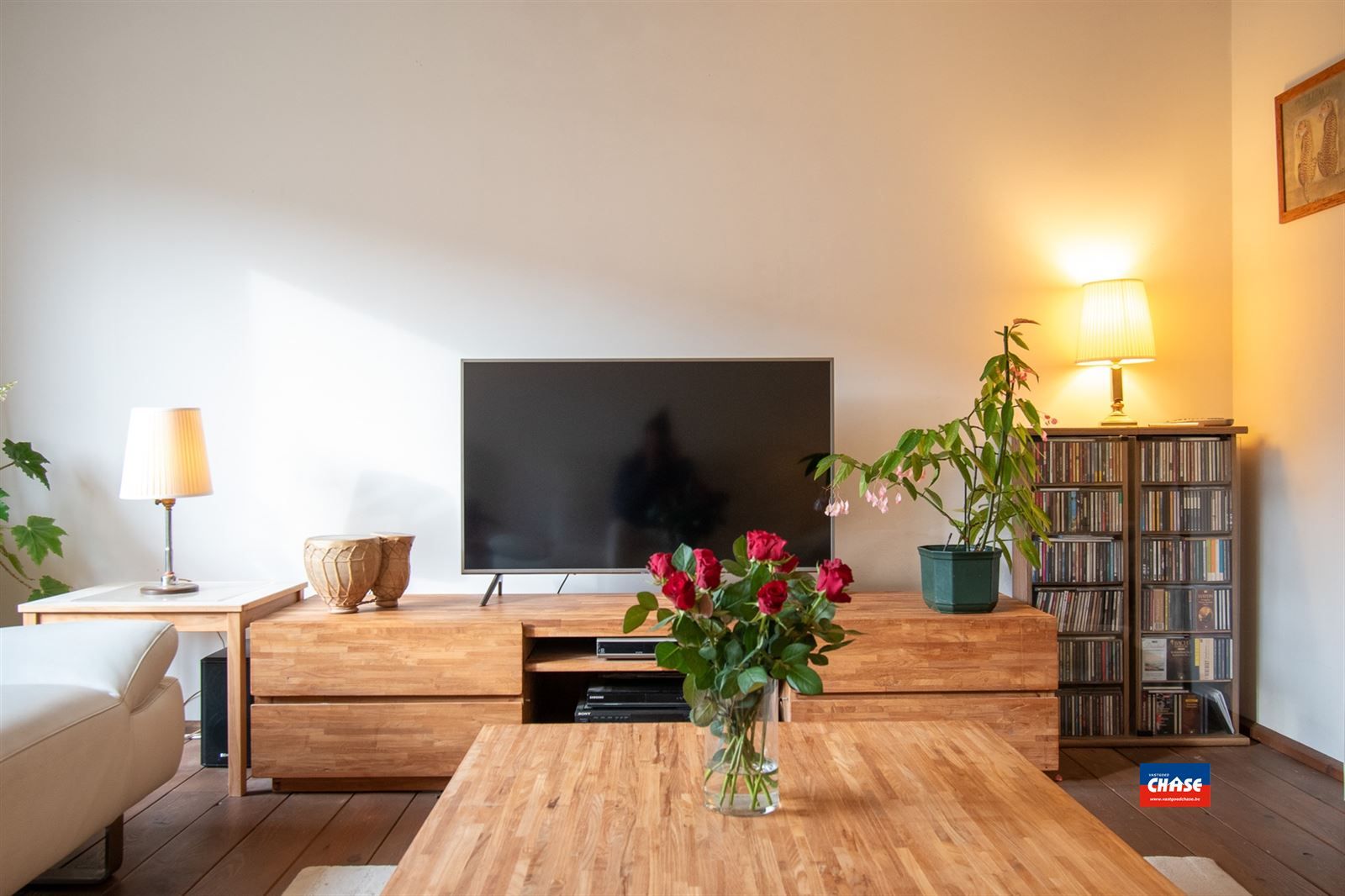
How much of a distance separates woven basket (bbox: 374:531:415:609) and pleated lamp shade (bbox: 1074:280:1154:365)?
2.30 metres

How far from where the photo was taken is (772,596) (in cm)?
128

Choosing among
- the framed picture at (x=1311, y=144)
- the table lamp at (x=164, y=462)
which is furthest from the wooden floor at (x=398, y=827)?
the framed picture at (x=1311, y=144)

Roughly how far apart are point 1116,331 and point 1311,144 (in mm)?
765

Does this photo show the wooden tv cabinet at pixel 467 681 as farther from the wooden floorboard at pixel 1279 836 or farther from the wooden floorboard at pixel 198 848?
the wooden floorboard at pixel 1279 836

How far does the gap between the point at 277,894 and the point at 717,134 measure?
8.38ft

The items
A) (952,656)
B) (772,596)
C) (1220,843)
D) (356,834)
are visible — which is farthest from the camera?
(952,656)

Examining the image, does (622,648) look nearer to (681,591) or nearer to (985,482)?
(985,482)

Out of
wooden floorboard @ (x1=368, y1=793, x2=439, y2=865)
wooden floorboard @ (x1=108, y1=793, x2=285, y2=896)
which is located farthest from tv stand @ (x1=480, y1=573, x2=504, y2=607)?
wooden floorboard @ (x1=108, y1=793, x2=285, y2=896)

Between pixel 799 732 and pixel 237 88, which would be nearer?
pixel 799 732

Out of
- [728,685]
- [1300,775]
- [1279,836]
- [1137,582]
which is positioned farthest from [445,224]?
[1300,775]

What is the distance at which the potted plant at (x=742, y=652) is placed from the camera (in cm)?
135

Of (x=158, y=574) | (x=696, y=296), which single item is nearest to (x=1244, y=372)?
(x=696, y=296)

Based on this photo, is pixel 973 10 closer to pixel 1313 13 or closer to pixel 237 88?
pixel 1313 13

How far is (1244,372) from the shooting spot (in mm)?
3125
